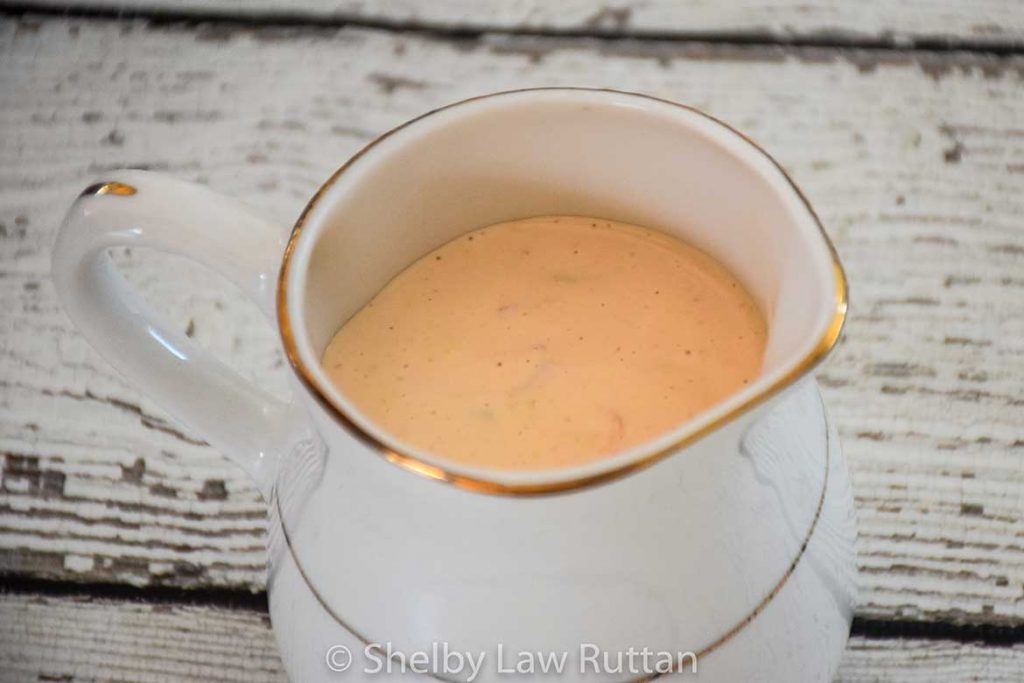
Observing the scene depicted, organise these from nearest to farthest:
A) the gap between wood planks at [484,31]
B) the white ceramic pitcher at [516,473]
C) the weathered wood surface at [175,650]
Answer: the white ceramic pitcher at [516,473]
the weathered wood surface at [175,650]
the gap between wood planks at [484,31]

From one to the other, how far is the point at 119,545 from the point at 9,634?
0.06 meters

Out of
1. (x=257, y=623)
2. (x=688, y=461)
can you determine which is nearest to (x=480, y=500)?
(x=688, y=461)

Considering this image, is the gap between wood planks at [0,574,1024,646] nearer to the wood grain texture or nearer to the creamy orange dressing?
the wood grain texture

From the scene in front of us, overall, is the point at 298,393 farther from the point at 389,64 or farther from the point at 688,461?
the point at 389,64

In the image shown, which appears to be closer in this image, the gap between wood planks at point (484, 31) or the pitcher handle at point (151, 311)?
the pitcher handle at point (151, 311)

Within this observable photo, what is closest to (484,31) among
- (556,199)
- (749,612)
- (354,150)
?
(354,150)

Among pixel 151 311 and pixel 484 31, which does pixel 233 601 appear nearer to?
pixel 151 311

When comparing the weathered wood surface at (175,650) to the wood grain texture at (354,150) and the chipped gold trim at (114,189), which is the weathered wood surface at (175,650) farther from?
the chipped gold trim at (114,189)

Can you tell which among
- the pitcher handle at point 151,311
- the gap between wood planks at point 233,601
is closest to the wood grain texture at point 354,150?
the gap between wood planks at point 233,601

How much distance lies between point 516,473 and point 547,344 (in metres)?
0.12

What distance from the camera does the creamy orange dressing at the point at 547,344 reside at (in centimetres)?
38

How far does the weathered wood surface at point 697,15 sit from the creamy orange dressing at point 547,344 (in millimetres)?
345

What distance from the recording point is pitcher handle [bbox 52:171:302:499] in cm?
36

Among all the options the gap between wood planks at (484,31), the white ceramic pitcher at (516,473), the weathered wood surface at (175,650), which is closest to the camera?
the white ceramic pitcher at (516,473)
